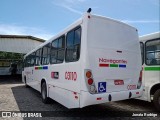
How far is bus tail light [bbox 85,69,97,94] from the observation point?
16.3ft

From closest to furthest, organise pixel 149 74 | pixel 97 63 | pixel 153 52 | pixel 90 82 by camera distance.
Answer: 1. pixel 90 82
2. pixel 97 63
3. pixel 153 52
4. pixel 149 74

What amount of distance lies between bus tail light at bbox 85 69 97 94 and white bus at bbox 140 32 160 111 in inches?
113

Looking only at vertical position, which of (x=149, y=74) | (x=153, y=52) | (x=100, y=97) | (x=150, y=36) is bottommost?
(x=100, y=97)

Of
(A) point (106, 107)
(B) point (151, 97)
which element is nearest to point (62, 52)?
(A) point (106, 107)

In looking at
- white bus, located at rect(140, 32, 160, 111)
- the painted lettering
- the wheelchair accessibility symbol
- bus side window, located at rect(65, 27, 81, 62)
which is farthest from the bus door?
the painted lettering

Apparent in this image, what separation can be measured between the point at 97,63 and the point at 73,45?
37.6 inches

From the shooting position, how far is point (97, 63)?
520 centimetres

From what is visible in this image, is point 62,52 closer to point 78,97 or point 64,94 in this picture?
point 64,94

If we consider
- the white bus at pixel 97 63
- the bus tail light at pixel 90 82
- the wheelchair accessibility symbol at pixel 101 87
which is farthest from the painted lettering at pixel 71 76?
the wheelchair accessibility symbol at pixel 101 87

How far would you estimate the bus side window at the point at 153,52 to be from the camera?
676 cm

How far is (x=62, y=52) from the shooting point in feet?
21.2

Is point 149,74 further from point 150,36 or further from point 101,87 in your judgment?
point 101,87

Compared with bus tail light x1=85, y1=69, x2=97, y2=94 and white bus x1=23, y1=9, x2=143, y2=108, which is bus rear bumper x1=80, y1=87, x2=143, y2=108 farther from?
bus tail light x1=85, y1=69, x2=97, y2=94

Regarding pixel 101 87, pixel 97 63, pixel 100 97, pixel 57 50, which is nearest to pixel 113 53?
pixel 97 63
